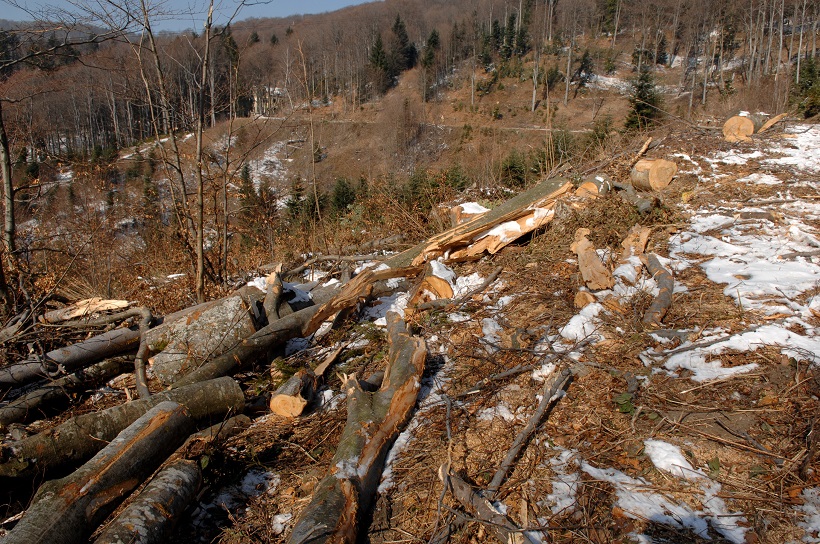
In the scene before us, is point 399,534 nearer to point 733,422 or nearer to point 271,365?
point 733,422

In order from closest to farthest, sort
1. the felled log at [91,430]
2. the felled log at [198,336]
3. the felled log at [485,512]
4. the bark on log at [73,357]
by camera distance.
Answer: the felled log at [485,512] → the felled log at [91,430] → the bark on log at [73,357] → the felled log at [198,336]

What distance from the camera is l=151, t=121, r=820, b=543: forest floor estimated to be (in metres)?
2.15

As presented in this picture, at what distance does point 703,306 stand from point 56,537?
466cm

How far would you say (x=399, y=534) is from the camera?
229cm

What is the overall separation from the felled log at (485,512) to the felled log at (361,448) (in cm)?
46

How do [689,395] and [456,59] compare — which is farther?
[456,59]

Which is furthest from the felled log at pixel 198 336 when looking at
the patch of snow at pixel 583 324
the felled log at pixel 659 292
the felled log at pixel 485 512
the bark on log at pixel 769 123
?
the bark on log at pixel 769 123

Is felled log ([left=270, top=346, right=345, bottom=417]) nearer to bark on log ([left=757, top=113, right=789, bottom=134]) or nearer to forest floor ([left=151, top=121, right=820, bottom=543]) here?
forest floor ([left=151, top=121, right=820, bottom=543])

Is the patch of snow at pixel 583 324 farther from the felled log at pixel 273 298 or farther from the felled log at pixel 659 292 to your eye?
the felled log at pixel 273 298

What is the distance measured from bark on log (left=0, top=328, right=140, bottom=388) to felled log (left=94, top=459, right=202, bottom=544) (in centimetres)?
222

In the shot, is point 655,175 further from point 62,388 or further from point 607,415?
point 62,388

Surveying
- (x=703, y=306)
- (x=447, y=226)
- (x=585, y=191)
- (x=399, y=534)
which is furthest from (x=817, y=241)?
(x=399, y=534)

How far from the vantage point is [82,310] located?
15.9 ft

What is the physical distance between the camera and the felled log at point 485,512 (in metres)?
1.98
